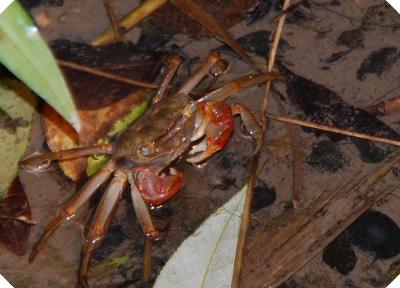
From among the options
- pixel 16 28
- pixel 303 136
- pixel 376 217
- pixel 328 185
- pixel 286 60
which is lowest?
pixel 376 217

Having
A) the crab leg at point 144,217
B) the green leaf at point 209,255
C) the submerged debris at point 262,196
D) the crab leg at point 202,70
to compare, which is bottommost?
the green leaf at point 209,255

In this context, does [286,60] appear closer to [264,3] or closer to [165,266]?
[264,3]

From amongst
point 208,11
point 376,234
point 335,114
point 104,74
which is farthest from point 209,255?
point 208,11

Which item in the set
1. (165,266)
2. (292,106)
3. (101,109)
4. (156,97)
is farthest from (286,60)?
(165,266)

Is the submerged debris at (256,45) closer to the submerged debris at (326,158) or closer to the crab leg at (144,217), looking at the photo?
the submerged debris at (326,158)

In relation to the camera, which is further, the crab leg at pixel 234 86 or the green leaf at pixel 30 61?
the crab leg at pixel 234 86

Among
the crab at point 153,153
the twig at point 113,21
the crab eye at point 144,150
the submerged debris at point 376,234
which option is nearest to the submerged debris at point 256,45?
the crab at point 153,153

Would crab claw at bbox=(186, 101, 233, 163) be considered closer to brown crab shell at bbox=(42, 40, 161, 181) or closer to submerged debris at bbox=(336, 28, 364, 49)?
brown crab shell at bbox=(42, 40, 161, 181)
